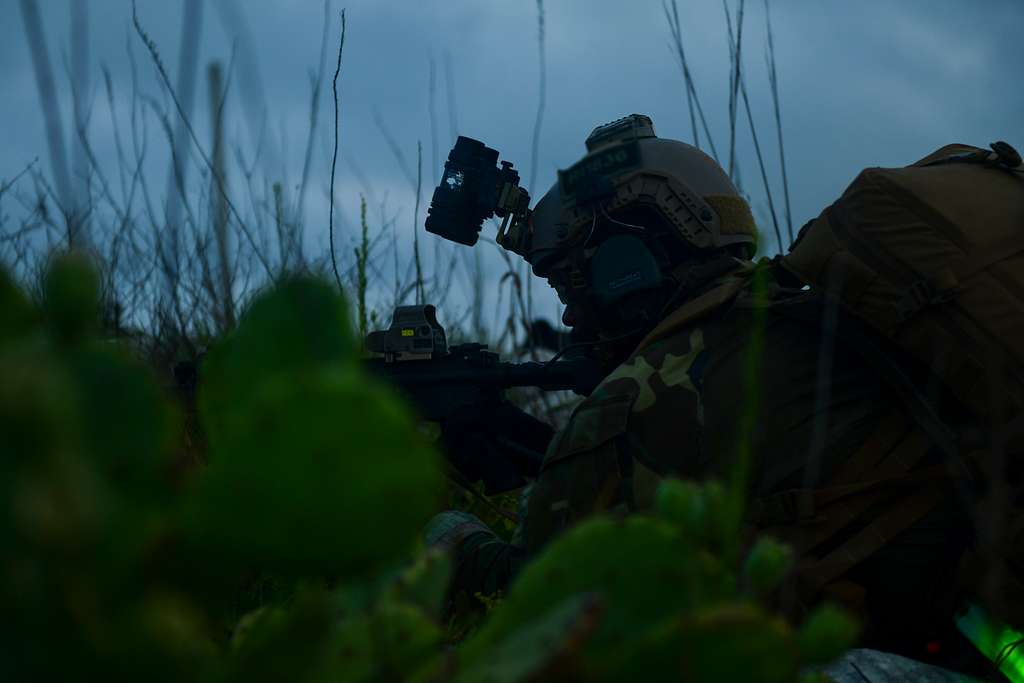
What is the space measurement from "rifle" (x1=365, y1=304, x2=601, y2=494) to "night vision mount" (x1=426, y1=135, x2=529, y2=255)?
30 centimetres

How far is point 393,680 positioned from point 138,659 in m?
0.16

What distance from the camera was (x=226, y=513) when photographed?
0.27 meters

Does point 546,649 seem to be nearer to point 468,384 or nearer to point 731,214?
point 731,214

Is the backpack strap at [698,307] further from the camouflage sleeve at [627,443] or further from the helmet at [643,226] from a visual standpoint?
the helmet at [643,226]

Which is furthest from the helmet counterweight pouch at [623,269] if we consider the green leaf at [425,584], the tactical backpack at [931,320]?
the green leaf at [425,584]

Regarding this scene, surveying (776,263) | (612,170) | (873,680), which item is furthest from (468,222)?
(873,680)

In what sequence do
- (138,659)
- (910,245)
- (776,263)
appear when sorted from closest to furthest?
(138,659), (910,245), (776,263)

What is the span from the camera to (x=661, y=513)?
0.41 meters

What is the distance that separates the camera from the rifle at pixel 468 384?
2570 millimetres

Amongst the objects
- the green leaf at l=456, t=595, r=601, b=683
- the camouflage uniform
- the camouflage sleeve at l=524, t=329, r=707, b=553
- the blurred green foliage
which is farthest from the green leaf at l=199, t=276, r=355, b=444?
the camouflage sleeve at l=524, t=329, r=707, b=553

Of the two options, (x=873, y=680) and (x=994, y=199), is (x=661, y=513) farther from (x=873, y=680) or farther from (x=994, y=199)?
(x=994, y=199)

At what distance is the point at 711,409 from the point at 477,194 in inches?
40.9

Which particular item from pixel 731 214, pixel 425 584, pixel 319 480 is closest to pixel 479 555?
pixel 731 214

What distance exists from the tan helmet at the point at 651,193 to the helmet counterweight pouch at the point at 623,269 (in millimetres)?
89
